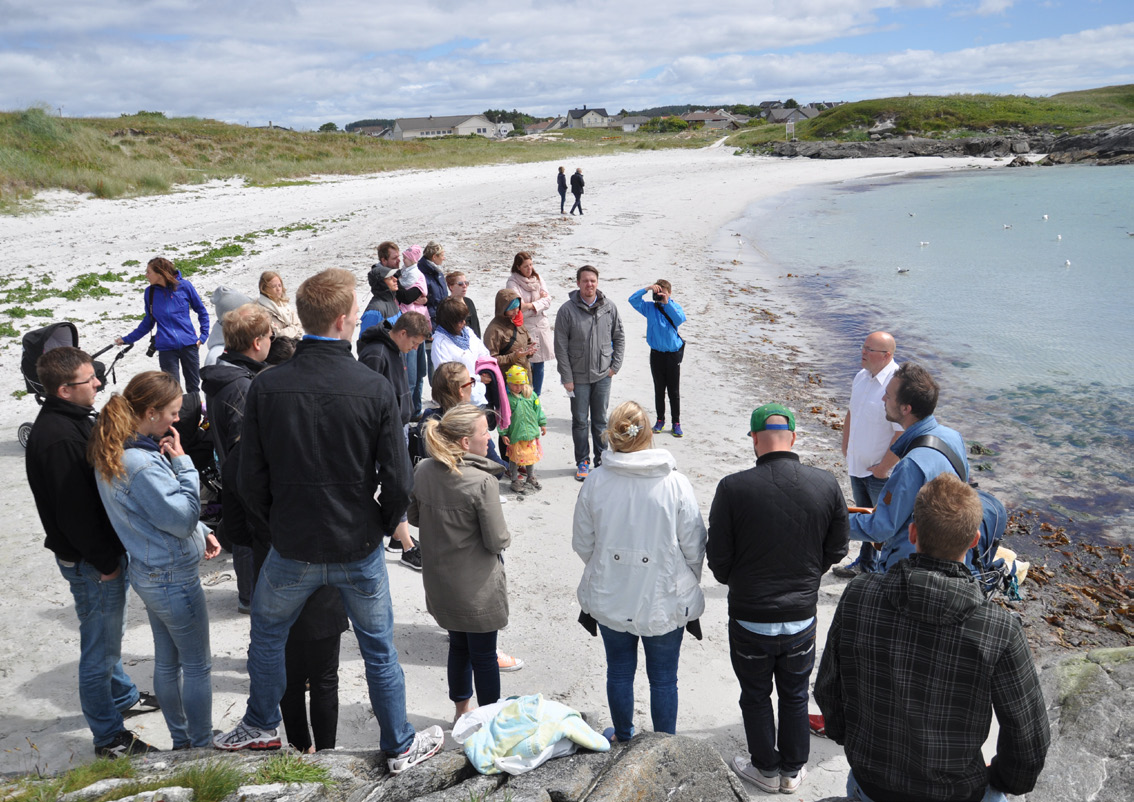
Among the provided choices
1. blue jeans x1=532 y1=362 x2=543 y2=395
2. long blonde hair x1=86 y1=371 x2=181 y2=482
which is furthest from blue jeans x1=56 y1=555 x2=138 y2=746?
blue jeans x1=532 y1=362 x2=543 y2=395

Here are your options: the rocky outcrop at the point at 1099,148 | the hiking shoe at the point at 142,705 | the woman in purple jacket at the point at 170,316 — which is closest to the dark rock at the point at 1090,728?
the hiking shoe at the point at 142,705

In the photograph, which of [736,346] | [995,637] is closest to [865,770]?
[995,637]

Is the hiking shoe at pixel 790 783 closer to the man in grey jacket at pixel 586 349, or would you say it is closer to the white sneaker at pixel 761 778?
the white sneaker at pixel 761 778

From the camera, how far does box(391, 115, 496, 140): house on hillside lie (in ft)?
464

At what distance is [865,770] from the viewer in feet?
9.50

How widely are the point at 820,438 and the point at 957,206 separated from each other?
107ft

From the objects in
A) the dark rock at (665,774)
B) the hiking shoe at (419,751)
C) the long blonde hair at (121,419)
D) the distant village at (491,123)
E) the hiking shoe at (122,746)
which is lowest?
the hiking shoe at (122,746)

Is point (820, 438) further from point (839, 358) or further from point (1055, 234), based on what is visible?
point (1055, 234)

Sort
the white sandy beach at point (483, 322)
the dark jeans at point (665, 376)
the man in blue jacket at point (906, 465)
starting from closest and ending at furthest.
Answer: the man in blue jacket at point (906, 465), the white sandy beach at point (483, 322), the dark jeans at point (665, 376)

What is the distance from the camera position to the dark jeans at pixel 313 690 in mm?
3725

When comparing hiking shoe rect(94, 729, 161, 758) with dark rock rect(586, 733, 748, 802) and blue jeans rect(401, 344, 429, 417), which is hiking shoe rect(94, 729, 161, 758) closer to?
dark rock rect(586, 733, 748, 802)

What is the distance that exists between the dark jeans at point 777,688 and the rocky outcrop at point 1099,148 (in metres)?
68.1

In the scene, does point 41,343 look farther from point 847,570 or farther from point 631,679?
point 847,570

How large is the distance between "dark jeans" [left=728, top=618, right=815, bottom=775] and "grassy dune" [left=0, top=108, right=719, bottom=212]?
24.9 m
